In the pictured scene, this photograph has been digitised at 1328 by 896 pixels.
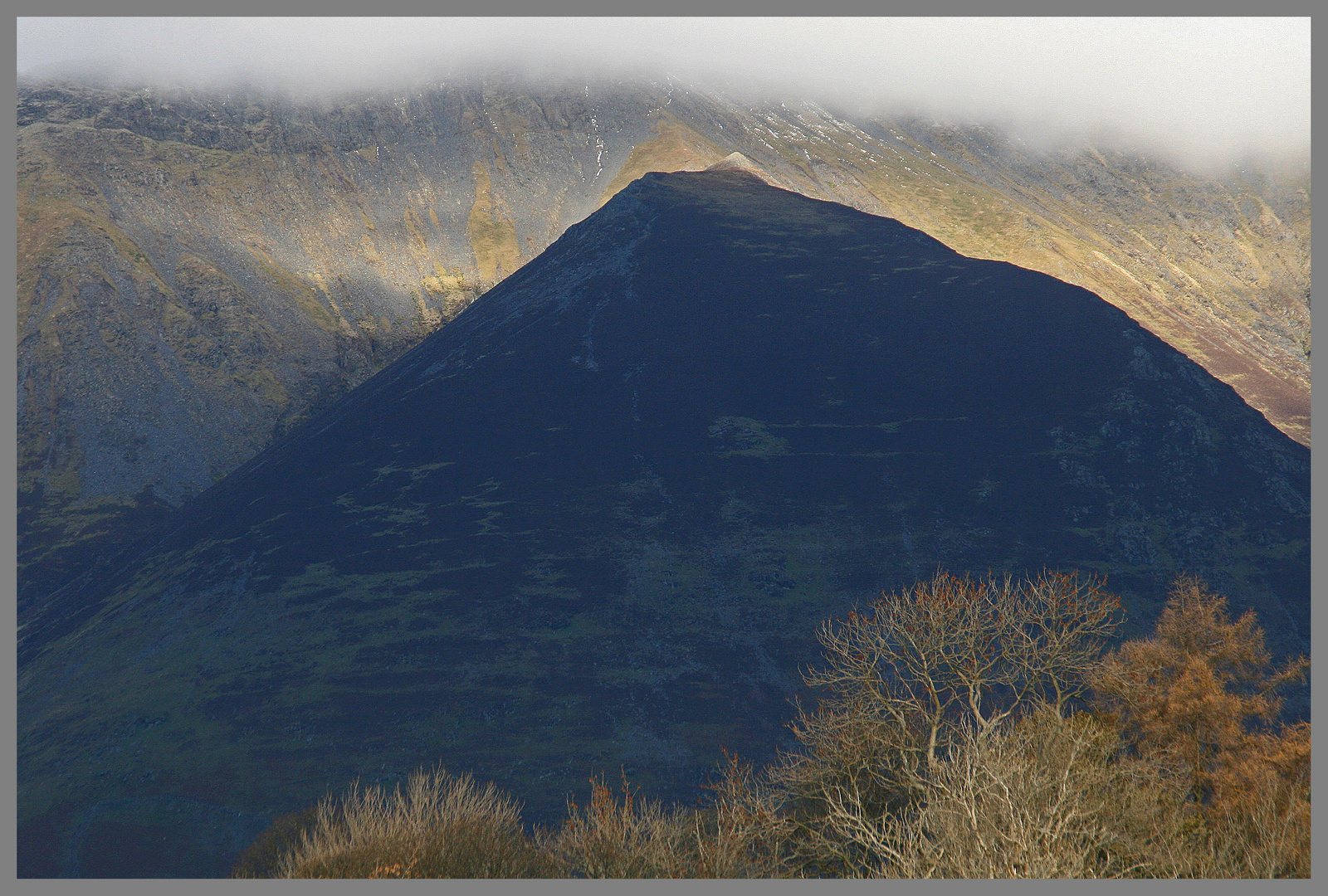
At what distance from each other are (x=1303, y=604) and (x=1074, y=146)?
168380 mm

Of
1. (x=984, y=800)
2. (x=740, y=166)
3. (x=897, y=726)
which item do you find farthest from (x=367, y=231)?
(x=984, y=800)

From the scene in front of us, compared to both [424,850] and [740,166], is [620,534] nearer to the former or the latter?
[424,850]

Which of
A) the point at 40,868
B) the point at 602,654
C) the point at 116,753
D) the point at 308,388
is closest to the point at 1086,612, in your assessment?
the point at 602,654

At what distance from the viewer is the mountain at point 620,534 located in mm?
42531

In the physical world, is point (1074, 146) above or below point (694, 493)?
above

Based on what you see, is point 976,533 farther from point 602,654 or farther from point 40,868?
point 40,868

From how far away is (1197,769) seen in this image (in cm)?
2433

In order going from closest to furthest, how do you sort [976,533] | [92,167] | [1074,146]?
[976,533], [92,167], [1074,146]

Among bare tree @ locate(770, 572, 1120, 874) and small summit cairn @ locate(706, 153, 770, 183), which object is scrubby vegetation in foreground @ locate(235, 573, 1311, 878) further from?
small summit cairn @ locate(706, 153, 770, 183)

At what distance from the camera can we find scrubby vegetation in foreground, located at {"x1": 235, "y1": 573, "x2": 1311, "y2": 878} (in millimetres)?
16922

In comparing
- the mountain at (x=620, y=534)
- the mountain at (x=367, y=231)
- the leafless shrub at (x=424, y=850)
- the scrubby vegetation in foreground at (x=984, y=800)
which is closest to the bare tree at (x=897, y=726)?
the scrubby vegetation in foreground at (x=984, y=800)

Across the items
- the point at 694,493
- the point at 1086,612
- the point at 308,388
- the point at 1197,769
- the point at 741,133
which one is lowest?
the point at 308,388

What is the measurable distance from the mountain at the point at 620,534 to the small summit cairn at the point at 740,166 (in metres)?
31.1

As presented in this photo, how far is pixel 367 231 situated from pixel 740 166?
215 ft
